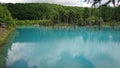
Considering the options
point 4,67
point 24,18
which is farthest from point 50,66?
point 24,18

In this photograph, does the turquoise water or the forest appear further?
the forest

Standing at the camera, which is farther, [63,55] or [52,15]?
[52,15]

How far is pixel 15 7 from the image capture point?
5207 inches

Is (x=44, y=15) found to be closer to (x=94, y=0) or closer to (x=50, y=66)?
(x=50, y=66)

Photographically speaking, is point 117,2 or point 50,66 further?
point 50,66

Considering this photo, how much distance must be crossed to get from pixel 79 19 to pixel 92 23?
7441 millimetres

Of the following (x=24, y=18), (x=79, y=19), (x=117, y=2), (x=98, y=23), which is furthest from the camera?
(x=24, y=18)

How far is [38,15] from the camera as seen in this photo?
132 m

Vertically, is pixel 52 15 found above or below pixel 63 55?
below

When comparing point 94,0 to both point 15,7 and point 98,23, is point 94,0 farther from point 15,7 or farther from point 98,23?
→ point 15,7

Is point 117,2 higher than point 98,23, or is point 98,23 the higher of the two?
point 117,2

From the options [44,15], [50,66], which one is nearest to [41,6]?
[44,15]

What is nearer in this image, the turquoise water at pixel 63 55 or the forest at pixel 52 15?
the turquoise water at pixel 63 55

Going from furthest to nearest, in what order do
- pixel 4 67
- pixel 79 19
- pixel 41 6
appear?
pixel 41 6
pixel 79 19
pixel 4 67
